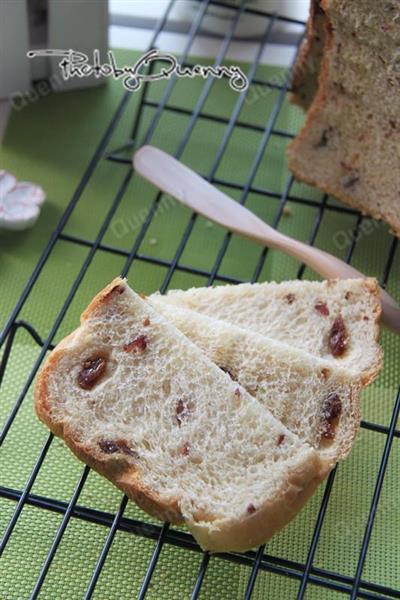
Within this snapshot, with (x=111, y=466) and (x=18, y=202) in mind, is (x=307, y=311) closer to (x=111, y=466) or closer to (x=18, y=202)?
(x=111, y=466)

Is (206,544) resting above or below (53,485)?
above

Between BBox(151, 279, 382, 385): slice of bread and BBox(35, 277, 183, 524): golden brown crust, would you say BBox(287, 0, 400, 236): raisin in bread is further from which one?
BBox(35, 277, 183, 524): golden brown crust

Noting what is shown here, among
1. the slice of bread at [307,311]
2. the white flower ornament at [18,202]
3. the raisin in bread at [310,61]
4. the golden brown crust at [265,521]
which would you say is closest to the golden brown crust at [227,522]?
the golden brown crust at [265,521]

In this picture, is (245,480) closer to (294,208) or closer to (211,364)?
(211,364)

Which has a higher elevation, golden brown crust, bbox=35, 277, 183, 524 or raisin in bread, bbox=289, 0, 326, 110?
raisin in bread, bbox=289, 0, 326, 110

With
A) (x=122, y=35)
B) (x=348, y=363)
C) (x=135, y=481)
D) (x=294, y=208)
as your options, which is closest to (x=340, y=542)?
(x=348, y=363)

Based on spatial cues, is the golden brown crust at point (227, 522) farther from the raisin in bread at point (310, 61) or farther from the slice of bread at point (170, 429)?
the raisin in bread at point (310, 61)

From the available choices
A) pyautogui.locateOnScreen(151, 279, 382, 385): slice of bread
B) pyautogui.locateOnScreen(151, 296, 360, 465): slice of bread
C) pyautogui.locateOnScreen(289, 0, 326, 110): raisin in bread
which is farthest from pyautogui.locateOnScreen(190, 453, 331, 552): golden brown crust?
pyautogui.locateOnScreen(289, 0, 326, 110): raisin in bread
